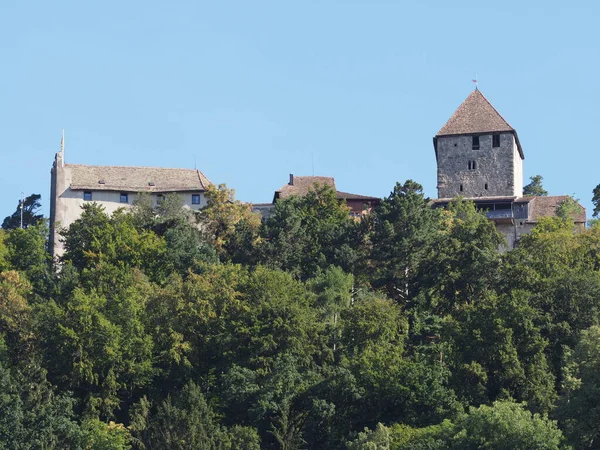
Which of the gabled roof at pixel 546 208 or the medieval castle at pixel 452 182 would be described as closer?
the medieval castle at pixel 452 182

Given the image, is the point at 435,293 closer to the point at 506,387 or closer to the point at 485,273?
the point at 485,273

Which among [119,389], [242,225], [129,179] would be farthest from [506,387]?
[129,179]

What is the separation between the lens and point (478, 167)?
10906 centimetres

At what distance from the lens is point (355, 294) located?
78125 millimetres

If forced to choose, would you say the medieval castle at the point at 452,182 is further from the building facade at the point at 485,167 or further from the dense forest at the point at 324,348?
the dense forest at the point at 324,348

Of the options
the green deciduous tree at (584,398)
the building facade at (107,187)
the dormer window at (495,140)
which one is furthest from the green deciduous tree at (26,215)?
the green deciduous tree at (584,398)

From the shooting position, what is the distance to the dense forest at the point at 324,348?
6341 cm

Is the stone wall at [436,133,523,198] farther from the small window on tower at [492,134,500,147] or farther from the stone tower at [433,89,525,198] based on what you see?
the small window on tower at [492,134,500,147]

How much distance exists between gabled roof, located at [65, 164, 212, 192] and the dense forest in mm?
19070

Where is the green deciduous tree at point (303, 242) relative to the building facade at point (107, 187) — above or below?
below

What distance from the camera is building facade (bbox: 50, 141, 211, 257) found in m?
101

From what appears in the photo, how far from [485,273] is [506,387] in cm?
1112

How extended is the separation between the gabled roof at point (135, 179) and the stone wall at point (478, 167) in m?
18.3

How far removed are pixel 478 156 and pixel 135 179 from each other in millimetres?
25513
